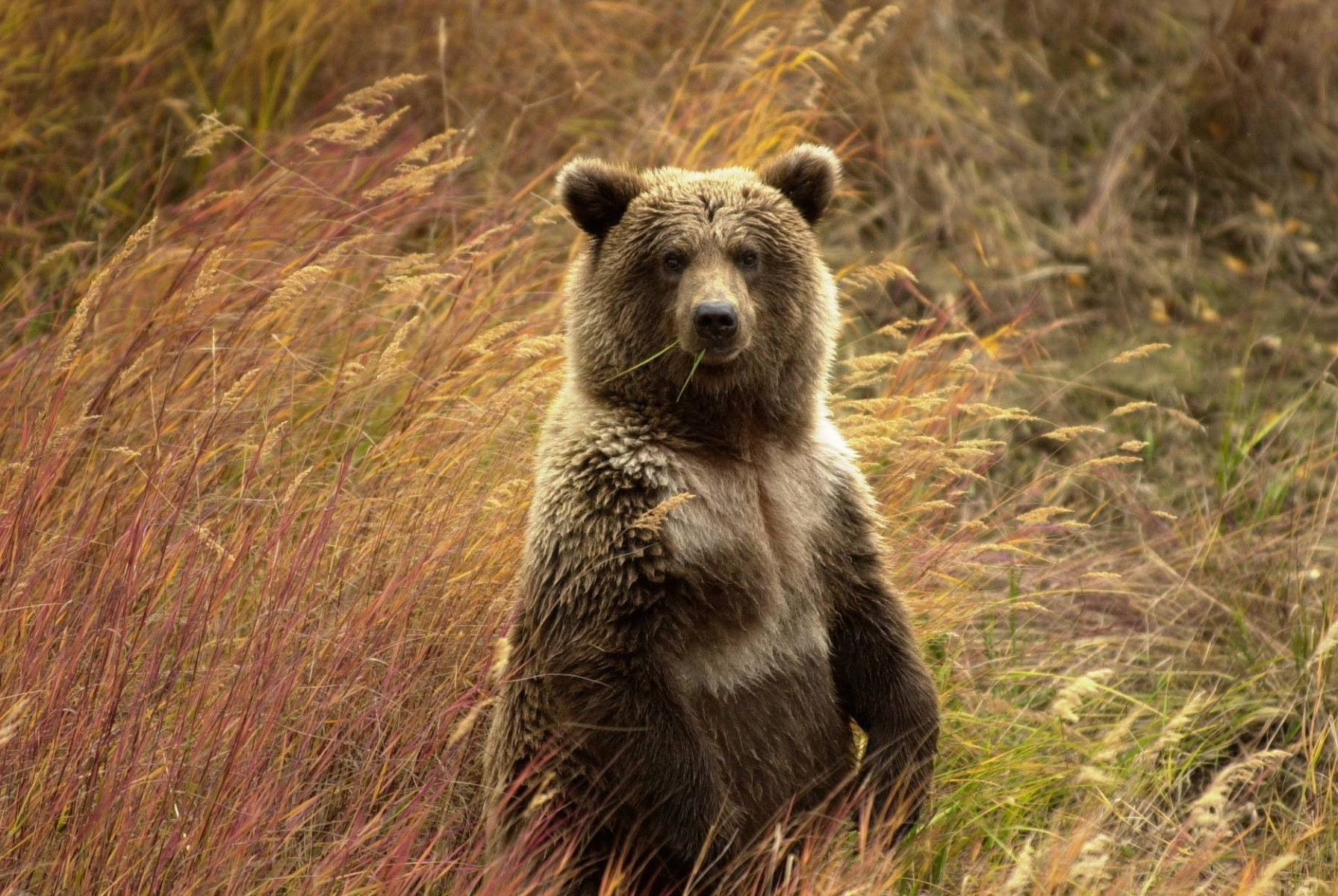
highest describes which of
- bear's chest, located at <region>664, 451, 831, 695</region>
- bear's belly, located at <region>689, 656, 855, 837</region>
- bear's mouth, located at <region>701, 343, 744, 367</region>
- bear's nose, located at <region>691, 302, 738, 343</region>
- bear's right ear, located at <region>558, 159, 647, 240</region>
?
bear's right ear, located at <region>558, 159, 647, 240</region>

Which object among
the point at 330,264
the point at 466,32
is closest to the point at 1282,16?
the point at 466,32

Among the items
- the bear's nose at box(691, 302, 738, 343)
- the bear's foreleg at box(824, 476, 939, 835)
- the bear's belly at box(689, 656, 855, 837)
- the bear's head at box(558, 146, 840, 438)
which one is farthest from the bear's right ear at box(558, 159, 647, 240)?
the bear's belly at box(689, 656, 855, 837)

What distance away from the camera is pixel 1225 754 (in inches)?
189

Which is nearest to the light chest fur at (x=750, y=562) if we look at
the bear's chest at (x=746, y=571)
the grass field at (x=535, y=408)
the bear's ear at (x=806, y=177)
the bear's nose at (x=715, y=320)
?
the bear's chest at (x=746, y=571)

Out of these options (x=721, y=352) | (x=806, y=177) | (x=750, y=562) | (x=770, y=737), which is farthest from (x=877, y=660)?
(x=806, y=177)

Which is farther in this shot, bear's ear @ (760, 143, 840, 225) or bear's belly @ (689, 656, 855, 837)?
bear's ear @ (760, 143, 840, 225)

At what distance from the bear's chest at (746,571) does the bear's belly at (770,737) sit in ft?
0.10

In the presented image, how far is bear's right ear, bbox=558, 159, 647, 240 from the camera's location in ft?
12.7

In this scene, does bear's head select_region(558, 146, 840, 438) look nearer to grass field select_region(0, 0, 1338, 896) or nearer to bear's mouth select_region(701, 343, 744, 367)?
bear's mouth select_region(701, 343, 744, 367)

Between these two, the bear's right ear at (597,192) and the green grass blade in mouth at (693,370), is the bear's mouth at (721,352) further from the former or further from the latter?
the bear's right ear at (597,192)

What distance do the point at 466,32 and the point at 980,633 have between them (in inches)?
156

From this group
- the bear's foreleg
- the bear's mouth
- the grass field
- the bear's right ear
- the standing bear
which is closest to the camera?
the grass field

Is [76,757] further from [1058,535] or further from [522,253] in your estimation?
[1058,535]

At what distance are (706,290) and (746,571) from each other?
654 millimetres
